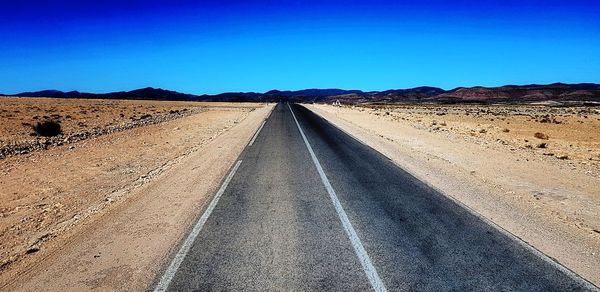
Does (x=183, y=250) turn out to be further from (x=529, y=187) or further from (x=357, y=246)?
(x=529, y=187)

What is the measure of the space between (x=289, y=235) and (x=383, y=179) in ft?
16.4

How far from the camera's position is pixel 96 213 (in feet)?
29.1

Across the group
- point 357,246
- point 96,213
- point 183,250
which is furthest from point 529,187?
point 96,213

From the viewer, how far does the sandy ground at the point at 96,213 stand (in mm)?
5848

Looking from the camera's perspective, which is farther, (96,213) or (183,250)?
(96,213)

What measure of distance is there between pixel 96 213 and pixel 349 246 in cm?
558

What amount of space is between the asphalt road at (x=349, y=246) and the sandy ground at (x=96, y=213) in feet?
2.16

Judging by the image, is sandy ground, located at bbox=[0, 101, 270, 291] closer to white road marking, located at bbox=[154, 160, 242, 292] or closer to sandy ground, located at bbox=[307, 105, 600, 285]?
white road marking, located at bbox=[154, 160, 242, 292]

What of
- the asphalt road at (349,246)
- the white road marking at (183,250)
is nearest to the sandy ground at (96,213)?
the white road marking at (183,250)

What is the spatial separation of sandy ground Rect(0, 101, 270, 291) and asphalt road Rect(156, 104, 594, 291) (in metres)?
0.66

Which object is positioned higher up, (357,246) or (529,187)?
(357,246)

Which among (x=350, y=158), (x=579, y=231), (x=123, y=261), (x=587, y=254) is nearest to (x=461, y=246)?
(x=587, y=254)

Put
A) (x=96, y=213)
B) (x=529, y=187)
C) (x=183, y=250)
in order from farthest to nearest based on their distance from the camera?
(x=529, y=187) → (x=96, y=213) → (x=183, y=250)

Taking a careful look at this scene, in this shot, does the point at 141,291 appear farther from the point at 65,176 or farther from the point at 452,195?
the point at 65,176
